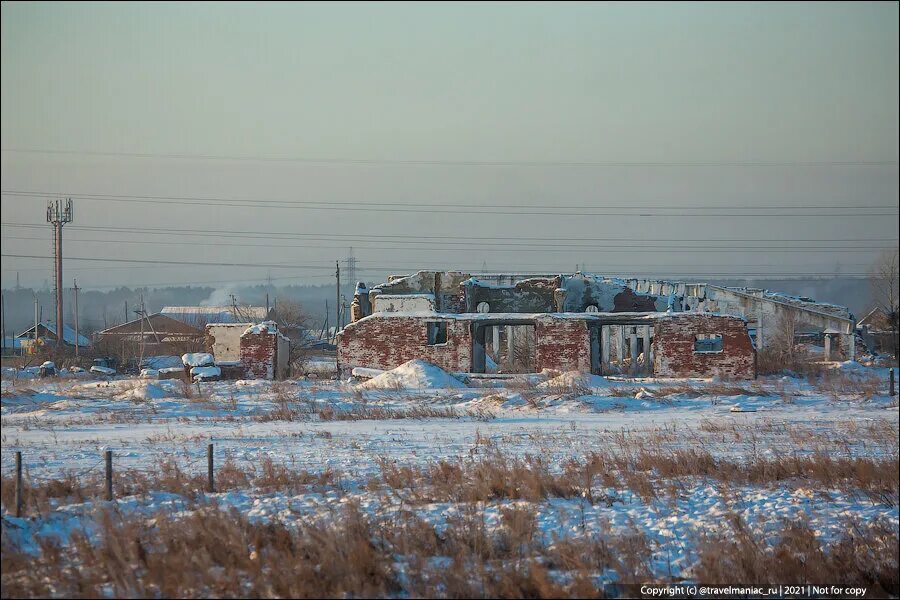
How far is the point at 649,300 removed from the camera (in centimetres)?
3725

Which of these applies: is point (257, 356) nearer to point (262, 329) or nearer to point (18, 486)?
point (262, 329)

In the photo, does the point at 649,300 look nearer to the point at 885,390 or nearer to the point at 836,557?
the point at 885,390

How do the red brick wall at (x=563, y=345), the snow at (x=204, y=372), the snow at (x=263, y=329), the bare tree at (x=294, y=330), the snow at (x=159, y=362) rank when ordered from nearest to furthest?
1. the snow at (x=204, y=372)
2. the red brick wall at (x=563, y=345)
3. the snow at (x=263, y=329)
4. the bare tree at (x=294, y=330)
5. the snow at (x=159, y=362)

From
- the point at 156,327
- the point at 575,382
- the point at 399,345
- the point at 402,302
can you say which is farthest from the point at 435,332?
the point at 156,327

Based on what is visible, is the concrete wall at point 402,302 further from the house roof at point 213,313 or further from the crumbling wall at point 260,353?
the house roof at point 213,313

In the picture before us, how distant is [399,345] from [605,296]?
10955 millimetres

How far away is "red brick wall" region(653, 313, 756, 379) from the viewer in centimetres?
2884

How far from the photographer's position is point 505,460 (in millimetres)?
11664

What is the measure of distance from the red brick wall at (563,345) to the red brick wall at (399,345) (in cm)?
241

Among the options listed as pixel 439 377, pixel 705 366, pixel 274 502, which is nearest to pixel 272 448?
pixel 274 502

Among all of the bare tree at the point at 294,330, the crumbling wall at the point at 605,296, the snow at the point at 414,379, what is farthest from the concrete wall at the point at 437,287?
the snow at the point at 414,379

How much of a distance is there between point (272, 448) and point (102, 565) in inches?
237

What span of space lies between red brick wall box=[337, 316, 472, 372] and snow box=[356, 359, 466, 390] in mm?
1857

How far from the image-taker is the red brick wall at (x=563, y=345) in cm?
2920
